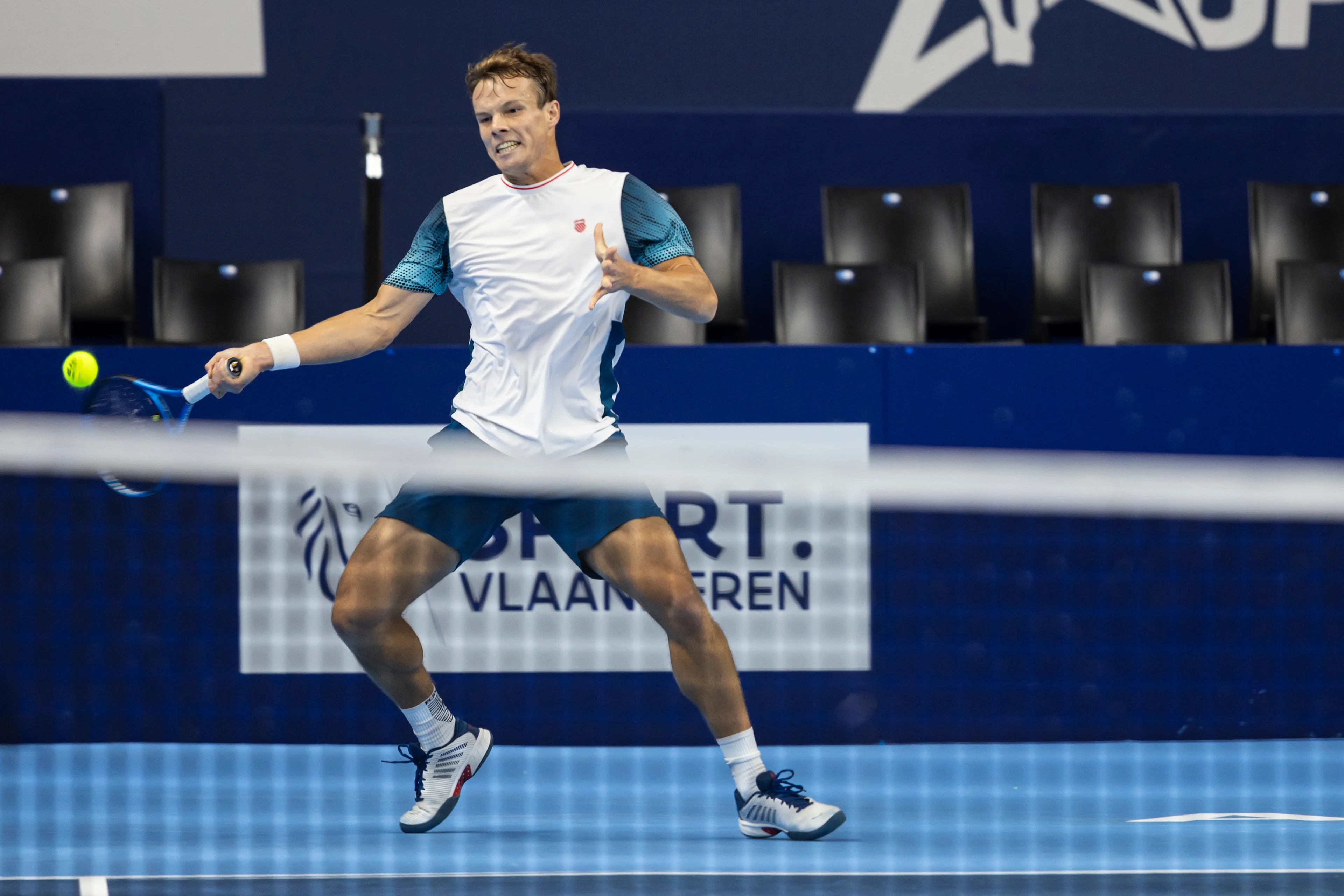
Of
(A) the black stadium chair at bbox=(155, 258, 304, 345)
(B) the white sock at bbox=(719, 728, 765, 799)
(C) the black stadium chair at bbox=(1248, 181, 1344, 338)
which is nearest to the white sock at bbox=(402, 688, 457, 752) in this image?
(B) the white sock at bbox=(719, 728, 765, 799)

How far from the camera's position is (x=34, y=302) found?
6609mm

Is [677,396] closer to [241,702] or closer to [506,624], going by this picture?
[506,624]

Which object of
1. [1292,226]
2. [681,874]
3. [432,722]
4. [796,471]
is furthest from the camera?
[1292,226]

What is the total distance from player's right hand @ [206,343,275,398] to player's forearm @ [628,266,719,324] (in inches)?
33.5

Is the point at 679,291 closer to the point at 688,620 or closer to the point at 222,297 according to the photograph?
the point at 688,620

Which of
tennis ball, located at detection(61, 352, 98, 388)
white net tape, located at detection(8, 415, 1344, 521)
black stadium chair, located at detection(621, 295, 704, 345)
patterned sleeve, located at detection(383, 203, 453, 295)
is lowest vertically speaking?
white net tape, located at detection(8, 415, 1344, 521)

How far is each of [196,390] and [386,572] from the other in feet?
Result: 1.93

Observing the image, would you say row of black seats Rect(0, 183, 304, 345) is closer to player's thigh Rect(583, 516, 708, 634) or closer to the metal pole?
Answer: the metal pole

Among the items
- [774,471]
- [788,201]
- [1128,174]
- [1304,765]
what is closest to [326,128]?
[788,201]

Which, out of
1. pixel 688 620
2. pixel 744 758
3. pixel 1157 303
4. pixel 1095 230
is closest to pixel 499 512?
pixel 688 620

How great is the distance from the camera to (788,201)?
25.3 ft

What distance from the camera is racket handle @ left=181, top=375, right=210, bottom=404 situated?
11.0 ft

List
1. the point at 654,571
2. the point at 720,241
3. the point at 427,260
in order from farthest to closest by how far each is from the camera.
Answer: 1. the point at 720,241
2. the point at 427,260
3. the point at 654,571

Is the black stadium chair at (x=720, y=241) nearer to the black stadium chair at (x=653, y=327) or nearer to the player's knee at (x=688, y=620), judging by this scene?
the black stadium chair at (x=653, y=327)
